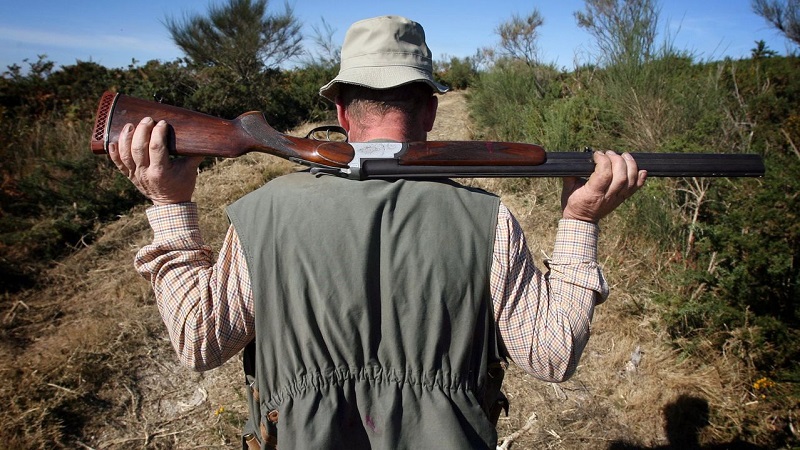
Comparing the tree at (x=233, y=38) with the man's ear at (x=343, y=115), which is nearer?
the man's ear at (x=343, y=115)

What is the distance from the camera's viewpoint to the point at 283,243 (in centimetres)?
134

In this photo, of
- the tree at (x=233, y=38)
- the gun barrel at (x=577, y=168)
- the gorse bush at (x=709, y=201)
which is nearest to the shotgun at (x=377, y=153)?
the gun barrel at (x=577, y=168)

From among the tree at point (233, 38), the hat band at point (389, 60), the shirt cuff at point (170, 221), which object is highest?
the tree at point (233, 38)

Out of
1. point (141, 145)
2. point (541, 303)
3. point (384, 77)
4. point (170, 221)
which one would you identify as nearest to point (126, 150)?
point (141, 145)

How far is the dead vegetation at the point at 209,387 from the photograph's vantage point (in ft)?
10.6

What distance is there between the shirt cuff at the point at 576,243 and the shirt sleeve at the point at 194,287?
89 cm

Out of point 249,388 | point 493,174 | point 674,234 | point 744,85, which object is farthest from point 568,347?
point 744,85

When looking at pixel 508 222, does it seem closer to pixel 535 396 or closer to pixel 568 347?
pixel 568 347

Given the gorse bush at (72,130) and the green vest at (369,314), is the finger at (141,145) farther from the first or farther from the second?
the gorse bush at (72,130)

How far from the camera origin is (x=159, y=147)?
56.4 inches

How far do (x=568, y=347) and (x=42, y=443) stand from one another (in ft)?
10.5

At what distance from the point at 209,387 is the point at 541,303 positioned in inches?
122

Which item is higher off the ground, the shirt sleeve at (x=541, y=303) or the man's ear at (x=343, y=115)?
the man's ear at (x=343, y=115)

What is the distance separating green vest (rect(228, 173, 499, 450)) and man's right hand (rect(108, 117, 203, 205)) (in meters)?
0.22
